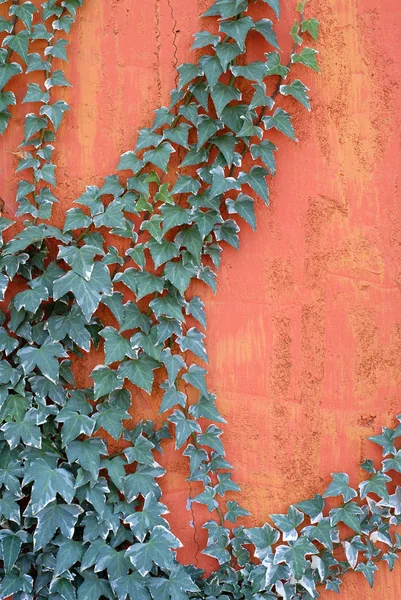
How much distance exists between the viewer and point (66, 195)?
6.68 ft

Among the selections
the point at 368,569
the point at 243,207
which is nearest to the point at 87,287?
the point at 243,207

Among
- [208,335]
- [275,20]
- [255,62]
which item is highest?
[275,20]

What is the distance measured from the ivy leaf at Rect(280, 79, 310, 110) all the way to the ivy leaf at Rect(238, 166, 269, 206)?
224 mm

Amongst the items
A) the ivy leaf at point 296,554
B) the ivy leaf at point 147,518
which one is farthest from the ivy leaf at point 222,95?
the ivy leaf at point 296,554

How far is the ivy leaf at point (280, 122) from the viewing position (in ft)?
6.43

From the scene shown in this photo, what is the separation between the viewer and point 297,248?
2.07m

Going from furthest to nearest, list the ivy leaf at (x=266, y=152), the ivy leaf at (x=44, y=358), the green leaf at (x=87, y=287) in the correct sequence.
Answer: the ivy leaf at (x=266, y=152), the ivy leaf at (x=44, y=358), the green leaf at (x=87, y=287)

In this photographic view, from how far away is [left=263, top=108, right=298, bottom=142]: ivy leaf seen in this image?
1.96 m

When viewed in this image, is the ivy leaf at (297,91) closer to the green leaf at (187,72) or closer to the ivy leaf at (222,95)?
the ivy leaf at (222,95)

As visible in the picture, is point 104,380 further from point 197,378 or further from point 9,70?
point 9,70

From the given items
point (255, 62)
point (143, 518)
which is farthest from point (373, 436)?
point (255, 62)

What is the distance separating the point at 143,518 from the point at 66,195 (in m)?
0.96

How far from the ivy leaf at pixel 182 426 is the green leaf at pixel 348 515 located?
48 cm

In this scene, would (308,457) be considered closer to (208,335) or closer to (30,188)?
(208,335)
